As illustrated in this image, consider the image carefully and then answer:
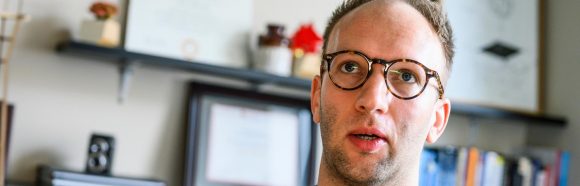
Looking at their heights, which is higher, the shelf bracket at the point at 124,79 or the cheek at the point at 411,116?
the shelf bracket at the point at 124,79

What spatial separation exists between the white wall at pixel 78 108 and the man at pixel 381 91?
1.40 m

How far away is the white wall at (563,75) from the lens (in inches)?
126

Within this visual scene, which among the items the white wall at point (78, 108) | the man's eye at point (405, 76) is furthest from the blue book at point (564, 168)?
the man's eye at point (405, 76)

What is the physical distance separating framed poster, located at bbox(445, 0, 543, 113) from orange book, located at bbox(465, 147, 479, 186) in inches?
A: 8.4

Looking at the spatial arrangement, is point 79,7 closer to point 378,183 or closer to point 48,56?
point 48,56

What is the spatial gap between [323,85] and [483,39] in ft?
7.18

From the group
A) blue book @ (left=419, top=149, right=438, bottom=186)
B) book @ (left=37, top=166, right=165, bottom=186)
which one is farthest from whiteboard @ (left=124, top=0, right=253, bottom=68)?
blue book @ (left=419, top=149, right=438, bottom=186)

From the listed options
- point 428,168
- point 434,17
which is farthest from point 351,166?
point 428,168

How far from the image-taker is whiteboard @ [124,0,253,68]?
2.43 m

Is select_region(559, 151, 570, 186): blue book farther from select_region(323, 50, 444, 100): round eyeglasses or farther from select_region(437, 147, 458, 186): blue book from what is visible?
select_region(323, 50, 444, 100): round eyeglasses

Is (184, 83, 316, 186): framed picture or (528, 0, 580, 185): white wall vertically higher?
(528, 0, 580, 185): white wall

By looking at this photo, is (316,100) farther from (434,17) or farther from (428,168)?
(428,168)

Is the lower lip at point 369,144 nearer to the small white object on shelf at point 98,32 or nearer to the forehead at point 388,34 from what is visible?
the forehead at point 388,34

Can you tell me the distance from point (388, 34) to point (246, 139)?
159 cm
